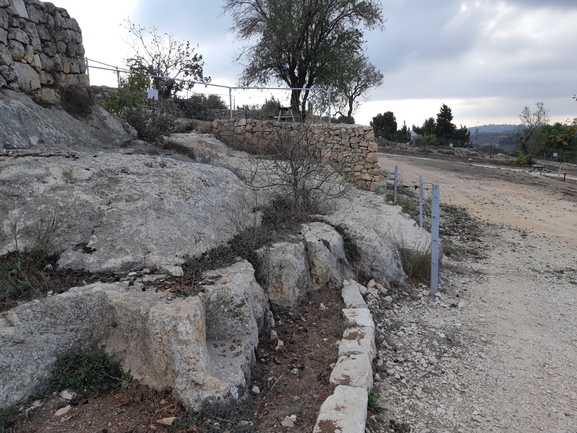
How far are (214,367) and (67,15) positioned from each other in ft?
20.2

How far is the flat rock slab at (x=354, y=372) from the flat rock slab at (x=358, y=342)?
0.07 meters

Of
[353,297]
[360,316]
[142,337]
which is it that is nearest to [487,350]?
[360,316]

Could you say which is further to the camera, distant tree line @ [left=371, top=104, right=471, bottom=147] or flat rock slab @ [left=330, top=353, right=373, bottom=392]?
distant tree line @ [left=371, top=104, right=471, bottom=147]

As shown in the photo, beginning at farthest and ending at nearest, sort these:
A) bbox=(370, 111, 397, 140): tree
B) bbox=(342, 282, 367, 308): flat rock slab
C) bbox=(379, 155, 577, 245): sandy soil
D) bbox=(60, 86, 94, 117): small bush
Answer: bbox=(370, 111, 397, 140): tree
bbox=(379, 155, 577, 245): sandy soil
bbox=(60, 86, 94, 117): small bush
bbox=(342, 282, 367, 308): flat rock slab

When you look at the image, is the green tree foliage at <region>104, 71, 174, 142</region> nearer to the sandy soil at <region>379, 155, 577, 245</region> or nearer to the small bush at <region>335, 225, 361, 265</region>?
the small bush at <region>335, 225, 361, 265</region>

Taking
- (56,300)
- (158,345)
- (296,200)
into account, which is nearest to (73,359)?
(56,300)

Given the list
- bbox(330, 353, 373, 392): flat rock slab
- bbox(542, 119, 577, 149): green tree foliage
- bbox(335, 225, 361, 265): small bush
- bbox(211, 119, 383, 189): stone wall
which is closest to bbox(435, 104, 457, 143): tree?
bbox(542, 119, 577, 149): green tree foliage

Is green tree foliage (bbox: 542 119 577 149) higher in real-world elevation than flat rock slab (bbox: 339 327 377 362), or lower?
higher

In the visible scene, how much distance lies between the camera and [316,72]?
1833cm

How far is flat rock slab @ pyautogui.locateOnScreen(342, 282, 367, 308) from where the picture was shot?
4684 mm

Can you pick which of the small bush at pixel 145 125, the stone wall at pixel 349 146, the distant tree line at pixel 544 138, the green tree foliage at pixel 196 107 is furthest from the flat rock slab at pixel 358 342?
the distant tree line at pixel 544 138

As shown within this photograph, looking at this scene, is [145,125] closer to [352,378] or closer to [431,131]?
[352,378]

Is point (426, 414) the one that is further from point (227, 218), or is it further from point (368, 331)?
point (227, 218)

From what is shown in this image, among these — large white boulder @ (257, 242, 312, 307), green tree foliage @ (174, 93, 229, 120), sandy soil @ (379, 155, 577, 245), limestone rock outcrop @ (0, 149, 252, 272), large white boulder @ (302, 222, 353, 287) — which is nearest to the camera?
limestone rock outcrop @ (0, 149, 252, 272)
